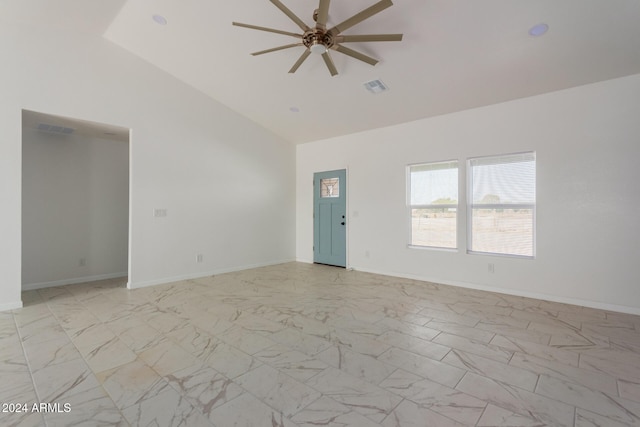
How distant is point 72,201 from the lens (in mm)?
4895

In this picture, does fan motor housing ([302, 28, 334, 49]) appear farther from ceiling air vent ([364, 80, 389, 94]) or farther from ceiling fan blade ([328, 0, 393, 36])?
ceiling air vent ([364, 80, 389, 94])

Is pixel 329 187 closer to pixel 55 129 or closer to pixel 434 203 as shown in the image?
pixel 434 203

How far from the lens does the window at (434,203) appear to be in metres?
4.84

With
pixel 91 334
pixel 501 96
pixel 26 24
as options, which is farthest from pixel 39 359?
Answer: pixel 501 96

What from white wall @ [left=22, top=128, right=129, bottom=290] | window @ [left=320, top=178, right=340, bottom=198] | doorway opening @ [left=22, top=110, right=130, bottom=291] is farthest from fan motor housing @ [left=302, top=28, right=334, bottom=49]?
white wall @ [left=22, top=128, right=129, bottom=290]

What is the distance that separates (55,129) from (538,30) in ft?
20.9

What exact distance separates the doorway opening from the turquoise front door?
363cm

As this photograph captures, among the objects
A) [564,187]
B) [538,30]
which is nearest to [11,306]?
[538,30]

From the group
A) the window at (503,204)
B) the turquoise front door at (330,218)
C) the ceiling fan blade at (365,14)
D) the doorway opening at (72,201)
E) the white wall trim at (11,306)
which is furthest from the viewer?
the turquoise front door at (330,218)

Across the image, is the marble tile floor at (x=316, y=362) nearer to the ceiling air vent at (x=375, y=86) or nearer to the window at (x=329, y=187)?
the window at (x=329, y=187)

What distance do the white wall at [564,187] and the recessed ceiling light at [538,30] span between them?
51.7 inches

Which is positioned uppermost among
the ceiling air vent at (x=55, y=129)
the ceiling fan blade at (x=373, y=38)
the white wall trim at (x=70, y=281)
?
the ceiling fan blade at (x=373, y=38)

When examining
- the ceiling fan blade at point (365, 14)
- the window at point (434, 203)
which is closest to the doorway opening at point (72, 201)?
the ceiling fan blade at point (365, 14)

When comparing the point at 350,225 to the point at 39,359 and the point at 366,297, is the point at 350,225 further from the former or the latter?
the point at 39,359
